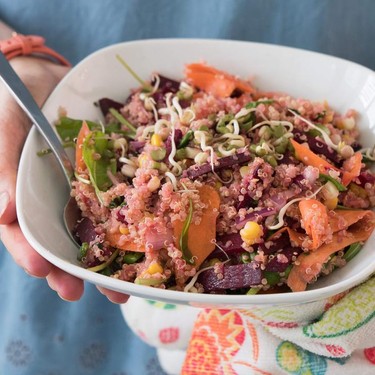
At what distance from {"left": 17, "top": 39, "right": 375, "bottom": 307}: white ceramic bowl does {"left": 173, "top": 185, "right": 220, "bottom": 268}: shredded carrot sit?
22 cm

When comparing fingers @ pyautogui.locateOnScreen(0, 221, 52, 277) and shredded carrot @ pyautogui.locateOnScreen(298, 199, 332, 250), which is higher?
shredded carrot @ pyautogui.locateOnScreen(298, 199, 332, 250)

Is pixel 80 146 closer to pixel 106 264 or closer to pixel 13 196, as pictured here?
pixel 13 196

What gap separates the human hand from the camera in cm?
110

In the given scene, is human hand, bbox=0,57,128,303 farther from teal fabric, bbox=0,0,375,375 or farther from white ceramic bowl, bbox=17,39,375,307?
teal fabric, bbox=0,0,375,375

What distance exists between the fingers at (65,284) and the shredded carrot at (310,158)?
1.73ft

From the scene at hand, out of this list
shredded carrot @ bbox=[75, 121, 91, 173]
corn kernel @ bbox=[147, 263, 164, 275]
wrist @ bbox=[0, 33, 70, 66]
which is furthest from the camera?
wrist @ bbox=[0, 33, 70, 66]

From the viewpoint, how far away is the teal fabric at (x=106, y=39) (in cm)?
163

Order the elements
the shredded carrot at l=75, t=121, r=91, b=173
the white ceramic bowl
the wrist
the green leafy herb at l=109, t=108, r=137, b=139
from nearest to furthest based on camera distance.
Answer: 1. the white ceramic bowl
2. the shredded carrot at l=75, t=121, r=91, b=173
3. the green leafy herb at l=109, t=108, r=137, b=139
4. the wrist

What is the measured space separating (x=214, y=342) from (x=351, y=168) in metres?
0.53

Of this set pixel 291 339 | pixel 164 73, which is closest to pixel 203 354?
pixel 291 339

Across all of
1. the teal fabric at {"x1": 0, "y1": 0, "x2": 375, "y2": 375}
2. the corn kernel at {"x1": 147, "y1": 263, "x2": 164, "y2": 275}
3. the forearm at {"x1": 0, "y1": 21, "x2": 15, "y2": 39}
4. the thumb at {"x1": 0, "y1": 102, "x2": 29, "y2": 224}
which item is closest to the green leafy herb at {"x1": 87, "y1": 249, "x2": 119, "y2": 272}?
the corn kernel at {"x1": 147, "y1": 263, "x2": 164, "y2": 275}

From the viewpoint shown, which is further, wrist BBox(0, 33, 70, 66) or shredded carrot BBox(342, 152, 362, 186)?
wrist BBox(0, 33, 70, 66)

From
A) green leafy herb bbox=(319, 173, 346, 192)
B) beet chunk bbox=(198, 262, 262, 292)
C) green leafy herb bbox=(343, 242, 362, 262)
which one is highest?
green leafy herb bbox=(319, 173, 346, 192)

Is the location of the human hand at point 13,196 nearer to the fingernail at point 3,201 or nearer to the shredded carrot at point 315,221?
the fingernail at point 3,201
